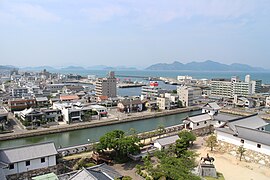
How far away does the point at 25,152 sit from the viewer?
13195mm

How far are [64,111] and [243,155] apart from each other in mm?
22104

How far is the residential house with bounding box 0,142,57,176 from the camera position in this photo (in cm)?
1252

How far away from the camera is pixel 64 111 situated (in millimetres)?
29766

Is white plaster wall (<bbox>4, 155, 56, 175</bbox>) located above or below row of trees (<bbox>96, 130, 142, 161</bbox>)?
below

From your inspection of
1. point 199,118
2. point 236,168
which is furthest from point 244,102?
point 236,168

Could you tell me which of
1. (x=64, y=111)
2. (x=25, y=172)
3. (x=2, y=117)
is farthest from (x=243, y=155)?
(x=2, y=117)

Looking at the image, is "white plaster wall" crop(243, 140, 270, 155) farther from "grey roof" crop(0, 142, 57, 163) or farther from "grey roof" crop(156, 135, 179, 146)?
"grey roof" crop(0, 142, 57, 163)

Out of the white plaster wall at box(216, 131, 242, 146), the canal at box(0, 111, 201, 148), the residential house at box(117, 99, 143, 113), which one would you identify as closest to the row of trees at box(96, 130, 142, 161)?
the canal at box(0, 111, 201, 148)

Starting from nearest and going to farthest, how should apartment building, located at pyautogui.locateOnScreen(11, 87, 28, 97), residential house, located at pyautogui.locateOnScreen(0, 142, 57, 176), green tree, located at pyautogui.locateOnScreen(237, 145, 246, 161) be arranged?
residential house, located at pyautogui.locateOnScreen(0, 142, 57, 176) < green tree, located at pyautogui.locateOnScreen(237, 145, 246, 161) < apartment building, located at pyautogui.locateOnScreen(11, 87, 28, 97)

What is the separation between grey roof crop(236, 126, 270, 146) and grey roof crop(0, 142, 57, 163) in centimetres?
1399

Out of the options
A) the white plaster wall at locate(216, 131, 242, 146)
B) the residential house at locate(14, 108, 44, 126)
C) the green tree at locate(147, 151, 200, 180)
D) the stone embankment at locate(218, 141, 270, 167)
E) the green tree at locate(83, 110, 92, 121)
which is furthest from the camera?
the green tree at locate(83, 110, 92, 121)

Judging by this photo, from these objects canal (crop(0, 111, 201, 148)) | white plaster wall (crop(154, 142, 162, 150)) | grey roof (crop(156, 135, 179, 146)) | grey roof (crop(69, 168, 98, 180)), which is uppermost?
grey roof (crop(69, 168, 98, 180))

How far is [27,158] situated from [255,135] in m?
15.9

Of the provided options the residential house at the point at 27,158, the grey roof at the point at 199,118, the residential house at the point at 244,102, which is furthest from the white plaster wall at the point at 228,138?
the residential house at the point at 244,102
